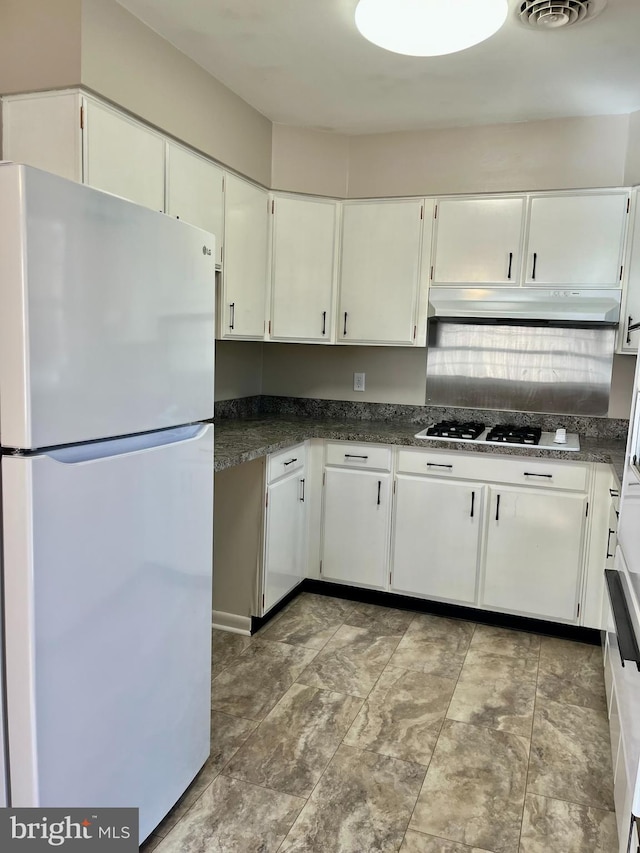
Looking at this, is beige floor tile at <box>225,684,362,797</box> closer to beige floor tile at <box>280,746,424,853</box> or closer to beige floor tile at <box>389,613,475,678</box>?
beige floor tile at <box>280,746,424,853</box>

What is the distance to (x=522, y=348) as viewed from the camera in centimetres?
351

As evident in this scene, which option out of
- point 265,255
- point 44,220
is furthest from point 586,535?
point 44,220

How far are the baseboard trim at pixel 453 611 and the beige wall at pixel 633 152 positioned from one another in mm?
2152

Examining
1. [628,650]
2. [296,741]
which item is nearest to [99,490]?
[628,650]

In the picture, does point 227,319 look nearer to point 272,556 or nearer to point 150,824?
point 272,556

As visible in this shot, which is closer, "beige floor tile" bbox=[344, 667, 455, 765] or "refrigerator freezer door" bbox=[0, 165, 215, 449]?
"refrigerator freezer door" bbox=[0, 165, 215, 449]

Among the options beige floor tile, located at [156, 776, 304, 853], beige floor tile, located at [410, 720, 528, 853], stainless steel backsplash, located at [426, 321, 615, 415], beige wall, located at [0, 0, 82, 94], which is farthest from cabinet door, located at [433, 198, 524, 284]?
beige floor tile, located at [156, 776, 304, 853]

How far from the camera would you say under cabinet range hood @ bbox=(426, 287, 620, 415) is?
3.11m

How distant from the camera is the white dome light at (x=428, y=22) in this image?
73.0 inches

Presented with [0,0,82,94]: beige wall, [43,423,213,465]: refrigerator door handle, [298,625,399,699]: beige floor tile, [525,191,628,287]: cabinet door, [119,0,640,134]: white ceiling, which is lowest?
[298,625,399,699]: beige floor tile

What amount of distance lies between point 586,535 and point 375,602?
1155mm

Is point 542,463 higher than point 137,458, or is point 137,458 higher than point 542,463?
point 137,458

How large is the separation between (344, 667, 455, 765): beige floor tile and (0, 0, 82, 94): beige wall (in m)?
2.43

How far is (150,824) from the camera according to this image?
1.66 m
